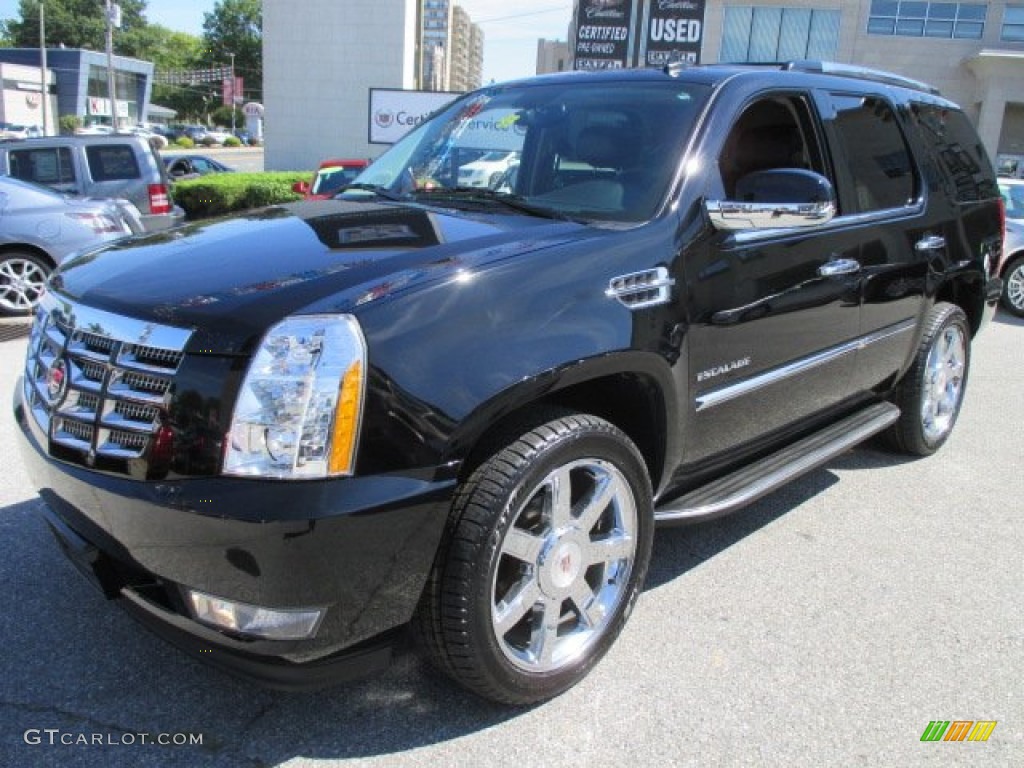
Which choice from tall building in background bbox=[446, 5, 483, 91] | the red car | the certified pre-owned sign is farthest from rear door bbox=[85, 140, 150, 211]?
tall building in background bbox=[446, 5, 483, 91]

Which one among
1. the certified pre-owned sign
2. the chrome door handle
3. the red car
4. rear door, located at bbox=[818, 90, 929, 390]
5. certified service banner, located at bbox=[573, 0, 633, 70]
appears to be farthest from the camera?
certified service banner, located at bbox=[573, 0, 633, 70]

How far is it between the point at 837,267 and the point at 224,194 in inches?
645

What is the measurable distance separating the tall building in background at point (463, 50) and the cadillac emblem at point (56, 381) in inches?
5553

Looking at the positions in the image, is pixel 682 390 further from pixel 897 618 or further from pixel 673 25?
pixel 673 25

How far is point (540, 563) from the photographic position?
2551 mm

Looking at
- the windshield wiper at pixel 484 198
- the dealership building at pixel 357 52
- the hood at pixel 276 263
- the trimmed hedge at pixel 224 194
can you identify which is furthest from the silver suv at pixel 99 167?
the hood at pixel 276 263

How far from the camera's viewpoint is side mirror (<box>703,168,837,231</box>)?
2.98 m

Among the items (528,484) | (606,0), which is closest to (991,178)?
(528,484)

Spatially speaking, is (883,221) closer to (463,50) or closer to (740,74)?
(740,74)

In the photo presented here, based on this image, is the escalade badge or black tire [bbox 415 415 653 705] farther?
the escalade badge

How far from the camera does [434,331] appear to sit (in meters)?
2.21

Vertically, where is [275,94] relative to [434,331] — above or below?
above

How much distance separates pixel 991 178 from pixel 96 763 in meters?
5.50

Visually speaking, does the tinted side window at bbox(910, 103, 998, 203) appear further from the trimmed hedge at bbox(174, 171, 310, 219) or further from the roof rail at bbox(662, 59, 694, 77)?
the trimmed hedge at bbox(174, 171, 310, 219)
